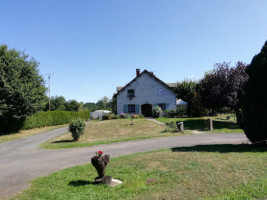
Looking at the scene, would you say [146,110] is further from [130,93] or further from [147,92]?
[130,93]

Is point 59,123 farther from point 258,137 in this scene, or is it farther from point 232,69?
point 258,137

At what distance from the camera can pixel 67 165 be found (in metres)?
8.70

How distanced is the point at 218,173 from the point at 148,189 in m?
2.51

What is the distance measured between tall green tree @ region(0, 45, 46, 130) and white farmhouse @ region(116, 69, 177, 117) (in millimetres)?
14777

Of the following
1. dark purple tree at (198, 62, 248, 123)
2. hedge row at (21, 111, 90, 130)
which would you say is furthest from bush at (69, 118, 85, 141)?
dark purple tree at (198, 62, 248, 123)

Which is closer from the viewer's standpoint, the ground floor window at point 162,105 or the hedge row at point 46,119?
the hedge row at point 46,119

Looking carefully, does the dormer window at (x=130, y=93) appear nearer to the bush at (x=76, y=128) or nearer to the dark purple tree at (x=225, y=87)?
the dark purple tree at (x=225, y=87)

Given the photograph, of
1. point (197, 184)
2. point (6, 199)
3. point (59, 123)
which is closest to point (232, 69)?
point (197, 184)

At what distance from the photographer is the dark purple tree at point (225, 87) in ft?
73.3

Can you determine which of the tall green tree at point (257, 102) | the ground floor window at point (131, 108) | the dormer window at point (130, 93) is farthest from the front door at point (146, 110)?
the tall green tree at point (257, 102)

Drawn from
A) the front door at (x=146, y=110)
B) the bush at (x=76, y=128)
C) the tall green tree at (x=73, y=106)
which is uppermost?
the tall green tree at (x=73, y=106)

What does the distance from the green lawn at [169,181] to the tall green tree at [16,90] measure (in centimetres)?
1760

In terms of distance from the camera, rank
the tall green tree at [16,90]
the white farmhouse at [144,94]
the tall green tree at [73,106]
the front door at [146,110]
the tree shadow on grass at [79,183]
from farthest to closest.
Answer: the tall green tree at [73,106] < the front door at [146,110] < the white farmhouse at [144,94] < the tall green tree at [16,90] < the tree shadow on grass at [79,183]

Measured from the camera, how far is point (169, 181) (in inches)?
231
